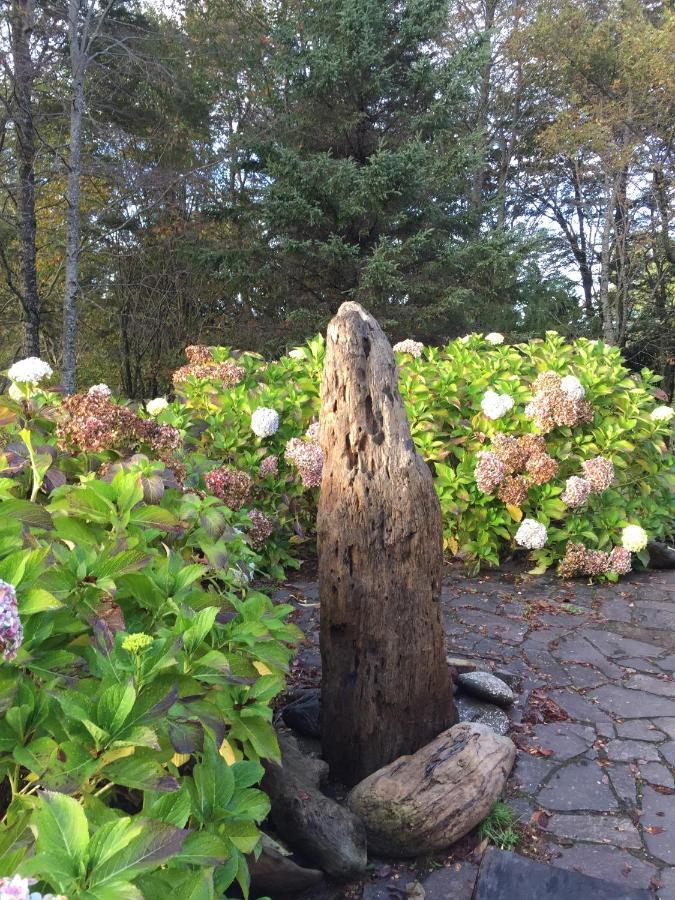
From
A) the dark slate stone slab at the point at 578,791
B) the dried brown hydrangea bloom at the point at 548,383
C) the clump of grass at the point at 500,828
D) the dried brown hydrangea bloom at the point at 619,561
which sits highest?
the dried brown hydrangea bloom at the point at 548,383

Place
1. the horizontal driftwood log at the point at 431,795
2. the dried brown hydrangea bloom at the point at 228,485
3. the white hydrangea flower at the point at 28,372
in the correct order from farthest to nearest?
the dried brown hydrangea bloom at the point at 228,485, the white hydrangea flower at the point at 28,372, the horizontal driftwood log at the point at 431,795

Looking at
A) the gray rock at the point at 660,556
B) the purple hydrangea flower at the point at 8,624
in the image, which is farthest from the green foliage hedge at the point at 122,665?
the gray rock at the point at 660,556

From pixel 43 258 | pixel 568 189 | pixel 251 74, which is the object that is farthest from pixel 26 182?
pixel 568 189

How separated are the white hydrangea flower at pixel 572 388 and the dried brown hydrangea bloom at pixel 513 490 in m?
0.67

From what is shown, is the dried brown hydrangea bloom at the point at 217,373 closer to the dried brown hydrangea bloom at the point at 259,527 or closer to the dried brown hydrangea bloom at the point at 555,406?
the dried brown hydrangea bloom at the point at 259,527

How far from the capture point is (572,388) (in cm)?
436

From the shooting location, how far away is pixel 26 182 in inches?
408

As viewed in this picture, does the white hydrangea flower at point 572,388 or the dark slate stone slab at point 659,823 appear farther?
the white hydrangea flower at point 572,388

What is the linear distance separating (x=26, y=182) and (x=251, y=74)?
17.6 ft

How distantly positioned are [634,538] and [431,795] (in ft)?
9.41

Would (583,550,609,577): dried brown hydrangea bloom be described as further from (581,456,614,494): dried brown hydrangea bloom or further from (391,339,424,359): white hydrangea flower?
(391,339,424,359): white hydrangea flower

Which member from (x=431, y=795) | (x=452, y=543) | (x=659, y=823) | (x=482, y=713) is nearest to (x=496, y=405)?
(x=452, y=543)

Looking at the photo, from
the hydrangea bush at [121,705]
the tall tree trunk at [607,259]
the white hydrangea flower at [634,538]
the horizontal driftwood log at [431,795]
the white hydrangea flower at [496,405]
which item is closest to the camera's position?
the hydrangea bush at [121,705]

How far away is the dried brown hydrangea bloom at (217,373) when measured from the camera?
16.0ft
